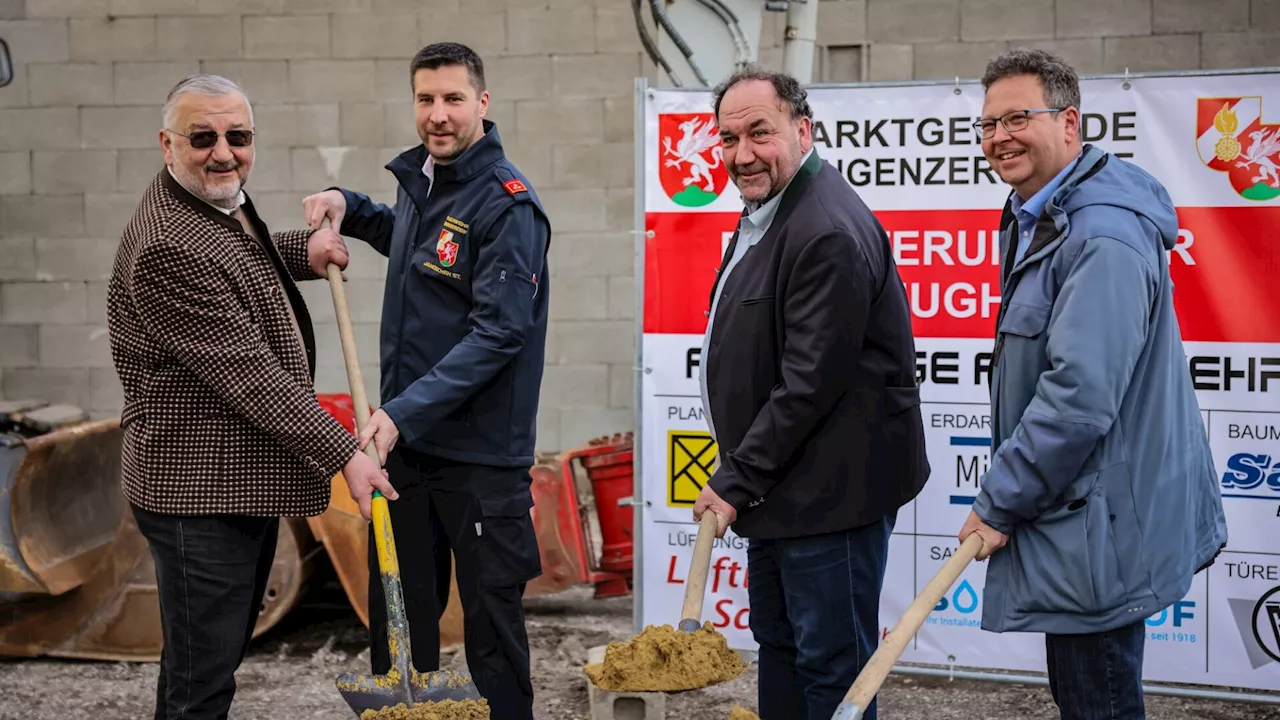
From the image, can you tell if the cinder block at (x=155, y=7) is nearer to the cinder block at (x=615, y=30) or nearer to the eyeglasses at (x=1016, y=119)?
the cinder block at (x=615, y=30)

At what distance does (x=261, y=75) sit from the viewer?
288 inches

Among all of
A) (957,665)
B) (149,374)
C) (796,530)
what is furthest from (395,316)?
(957,665)

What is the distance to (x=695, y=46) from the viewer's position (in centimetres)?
461

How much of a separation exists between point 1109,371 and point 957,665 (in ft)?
7.81

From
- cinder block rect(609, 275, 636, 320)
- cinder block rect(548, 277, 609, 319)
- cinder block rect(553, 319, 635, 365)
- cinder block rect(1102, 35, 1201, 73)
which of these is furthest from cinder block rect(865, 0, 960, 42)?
cinder block rect(553, 319, 635, 365)

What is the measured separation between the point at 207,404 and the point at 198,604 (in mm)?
444

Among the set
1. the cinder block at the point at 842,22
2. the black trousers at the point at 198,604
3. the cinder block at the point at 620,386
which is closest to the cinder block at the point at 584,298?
the cinder block at the point at 620,386

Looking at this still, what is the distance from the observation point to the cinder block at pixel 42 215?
7465 mm

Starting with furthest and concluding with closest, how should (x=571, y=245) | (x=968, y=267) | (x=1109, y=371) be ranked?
(x=571, y=245) → (x=968, y=267) → (x=1109, y=371)

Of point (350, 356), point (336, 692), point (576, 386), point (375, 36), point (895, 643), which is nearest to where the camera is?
point (895, 643)

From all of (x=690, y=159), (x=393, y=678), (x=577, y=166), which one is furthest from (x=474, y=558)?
(x=577, y=166)

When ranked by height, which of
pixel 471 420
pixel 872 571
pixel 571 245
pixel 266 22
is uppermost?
pixel 266 22

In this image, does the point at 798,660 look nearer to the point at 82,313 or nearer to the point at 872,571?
the point at 872,571

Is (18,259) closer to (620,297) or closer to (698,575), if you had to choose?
(620,297)
